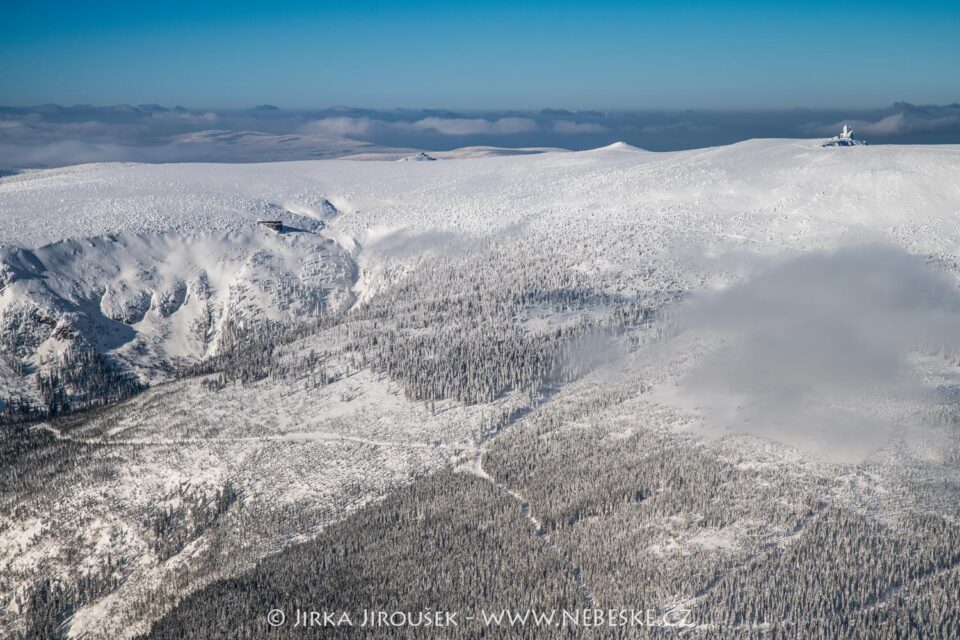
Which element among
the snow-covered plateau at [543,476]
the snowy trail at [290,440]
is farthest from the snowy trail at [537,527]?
the snowy trail at [290,440]

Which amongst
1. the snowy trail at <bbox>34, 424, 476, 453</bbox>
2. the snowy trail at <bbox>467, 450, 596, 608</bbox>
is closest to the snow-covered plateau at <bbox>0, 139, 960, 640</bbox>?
the snowy trail at <bbox>467, 450, 596, 608</bbox>

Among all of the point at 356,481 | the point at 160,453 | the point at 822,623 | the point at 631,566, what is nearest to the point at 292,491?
the point at 356,481

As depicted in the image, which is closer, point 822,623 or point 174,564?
point 822,623

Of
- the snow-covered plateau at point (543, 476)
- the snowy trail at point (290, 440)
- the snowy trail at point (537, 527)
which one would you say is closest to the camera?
the snow-covered plateau at point (543, 476)

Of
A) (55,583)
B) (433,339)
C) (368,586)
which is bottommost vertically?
(55,583)

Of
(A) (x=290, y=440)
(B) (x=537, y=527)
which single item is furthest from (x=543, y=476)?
(A) (x=290, y=440)

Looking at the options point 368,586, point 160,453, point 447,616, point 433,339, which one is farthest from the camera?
point 433,339

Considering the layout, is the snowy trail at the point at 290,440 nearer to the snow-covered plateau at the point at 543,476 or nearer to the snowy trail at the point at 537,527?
the snow-covered plateau at the point at 543,476

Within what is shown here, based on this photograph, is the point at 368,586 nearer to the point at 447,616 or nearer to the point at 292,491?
the point at 447,616

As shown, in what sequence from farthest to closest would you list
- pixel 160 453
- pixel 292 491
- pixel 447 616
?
1. pixel 160 453
2. pixel 292 491
3. pixel 447 616

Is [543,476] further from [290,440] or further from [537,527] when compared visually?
[290,440]
